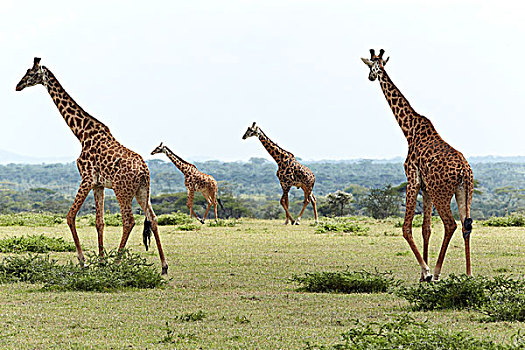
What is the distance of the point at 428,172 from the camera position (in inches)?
381

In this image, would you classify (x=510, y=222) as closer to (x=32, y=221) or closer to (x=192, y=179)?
(x=192, y=179)

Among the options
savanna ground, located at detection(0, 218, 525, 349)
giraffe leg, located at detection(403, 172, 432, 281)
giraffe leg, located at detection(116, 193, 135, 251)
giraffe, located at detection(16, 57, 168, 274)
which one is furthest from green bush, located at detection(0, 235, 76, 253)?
giraffe leg, located at detection(403, 172, 432, 281)

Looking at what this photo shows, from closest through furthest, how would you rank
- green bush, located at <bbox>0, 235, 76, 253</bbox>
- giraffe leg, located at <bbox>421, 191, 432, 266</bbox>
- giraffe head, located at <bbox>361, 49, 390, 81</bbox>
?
1. giraffe leg, located at <bbox>421, 191, 432, 266</bbox>
2. giraffe head, located at <bbox>361, 49, 390, 81</bbox>
3. green bush, located at <bbox>0, 235, 76, 253</bbox>

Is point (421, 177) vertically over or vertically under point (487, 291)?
over

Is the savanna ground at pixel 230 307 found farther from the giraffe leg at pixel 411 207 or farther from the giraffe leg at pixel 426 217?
the giraffe leg at pixel 426 217

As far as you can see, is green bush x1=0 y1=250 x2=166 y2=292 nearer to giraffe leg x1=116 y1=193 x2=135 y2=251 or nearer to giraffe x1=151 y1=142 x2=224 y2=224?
giraffe leg x1=116 y1=193 x2=135 y2=251

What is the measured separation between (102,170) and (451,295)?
5.68m

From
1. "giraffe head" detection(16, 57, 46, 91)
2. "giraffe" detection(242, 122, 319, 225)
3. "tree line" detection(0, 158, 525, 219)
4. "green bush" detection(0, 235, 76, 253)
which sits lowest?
"tree line" detection(0, 158, 525, 219)

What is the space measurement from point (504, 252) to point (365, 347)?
9214 millimetres

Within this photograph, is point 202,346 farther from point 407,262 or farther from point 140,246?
point 140,246

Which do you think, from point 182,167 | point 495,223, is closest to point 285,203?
point 182,167

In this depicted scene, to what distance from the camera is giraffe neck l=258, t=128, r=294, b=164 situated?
22875mm

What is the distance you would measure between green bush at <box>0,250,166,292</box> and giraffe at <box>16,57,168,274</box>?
2.31 feet

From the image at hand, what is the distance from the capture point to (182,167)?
23844 mm
